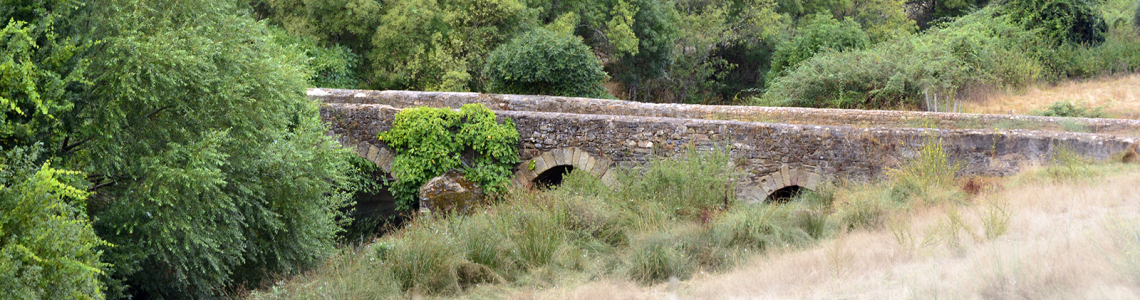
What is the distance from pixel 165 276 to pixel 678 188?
5.23 meters

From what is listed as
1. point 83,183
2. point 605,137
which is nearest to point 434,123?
point 605,137

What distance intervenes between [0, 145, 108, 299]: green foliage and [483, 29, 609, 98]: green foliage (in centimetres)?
1019

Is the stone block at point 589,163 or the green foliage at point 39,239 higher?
the green foliage at point 39,239

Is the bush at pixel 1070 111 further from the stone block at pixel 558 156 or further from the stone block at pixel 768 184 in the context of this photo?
the stone block at pixel 558 156

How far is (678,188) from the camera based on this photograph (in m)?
8.07

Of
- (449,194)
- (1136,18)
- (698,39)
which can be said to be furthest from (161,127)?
(698,39)

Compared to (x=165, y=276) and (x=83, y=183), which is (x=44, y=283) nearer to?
(x=83, y=183)

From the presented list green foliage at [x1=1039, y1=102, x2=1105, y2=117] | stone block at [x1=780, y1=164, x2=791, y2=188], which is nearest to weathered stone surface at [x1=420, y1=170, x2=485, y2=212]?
stone block at [x1=780, y1=164, x2=791, y2=188]

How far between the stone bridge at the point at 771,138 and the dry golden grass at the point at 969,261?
65.8 inches

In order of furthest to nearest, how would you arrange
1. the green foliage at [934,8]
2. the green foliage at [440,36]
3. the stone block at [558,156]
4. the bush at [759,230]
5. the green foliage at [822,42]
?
the green foliage at [934,8] < the green foliage at [822,42] < the green foliage at [440,36] < the stone block at [558,156] < the bush at [759,230]

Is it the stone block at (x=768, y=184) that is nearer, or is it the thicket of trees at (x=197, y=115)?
the thicket of trees at (x=197, y=115)

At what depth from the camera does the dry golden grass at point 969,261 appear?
3.88 m

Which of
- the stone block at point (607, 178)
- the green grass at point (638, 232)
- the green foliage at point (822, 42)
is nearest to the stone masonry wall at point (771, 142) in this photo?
the stone block at point (607, 178)

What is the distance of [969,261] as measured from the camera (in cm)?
457
